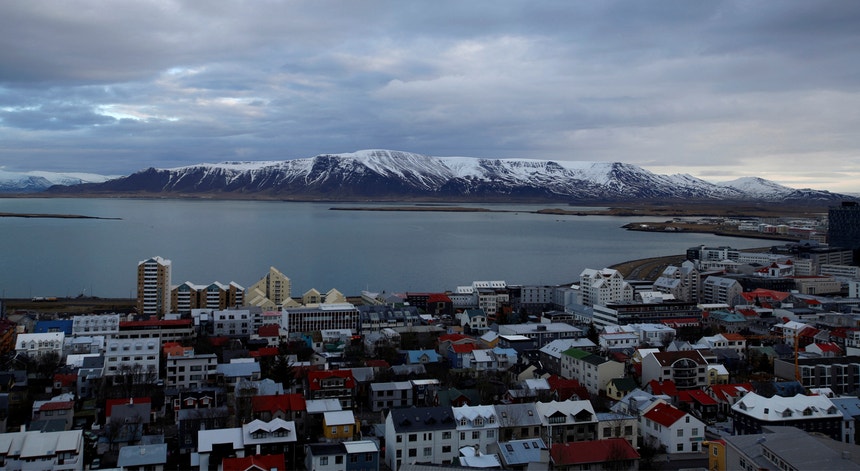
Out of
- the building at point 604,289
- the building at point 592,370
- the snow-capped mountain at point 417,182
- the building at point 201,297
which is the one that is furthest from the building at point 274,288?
the snow-capped mountain at point 417,182

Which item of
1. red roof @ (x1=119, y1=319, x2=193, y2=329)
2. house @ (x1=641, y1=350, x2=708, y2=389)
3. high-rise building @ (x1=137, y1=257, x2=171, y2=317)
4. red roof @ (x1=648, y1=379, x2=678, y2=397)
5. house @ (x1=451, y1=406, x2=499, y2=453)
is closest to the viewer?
house @ (x1=451, y1=406, x2=499, y2=453)

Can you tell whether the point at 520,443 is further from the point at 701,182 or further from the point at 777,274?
the point at 701,182

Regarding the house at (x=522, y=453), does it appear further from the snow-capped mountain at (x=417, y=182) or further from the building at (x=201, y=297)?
the snow-capped mountain at (x=417, y=182)

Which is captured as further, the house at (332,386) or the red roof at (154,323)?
the red roof at (154,323)

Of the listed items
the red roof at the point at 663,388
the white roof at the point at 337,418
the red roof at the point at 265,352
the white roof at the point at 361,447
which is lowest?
the red roof at the point at 265,352

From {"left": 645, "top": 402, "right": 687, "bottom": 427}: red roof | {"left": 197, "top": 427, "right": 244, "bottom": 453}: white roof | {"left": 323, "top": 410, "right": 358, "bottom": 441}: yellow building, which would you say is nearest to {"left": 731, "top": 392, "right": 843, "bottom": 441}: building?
{"left": 645, "top": 402, "right": 687, "bottom": 427}: red roof

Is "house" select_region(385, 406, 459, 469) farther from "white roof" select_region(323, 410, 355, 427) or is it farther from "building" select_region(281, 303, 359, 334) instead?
"building" select_region(281, 303, 359, 334)

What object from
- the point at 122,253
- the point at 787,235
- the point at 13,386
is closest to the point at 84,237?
the point at 122,253
